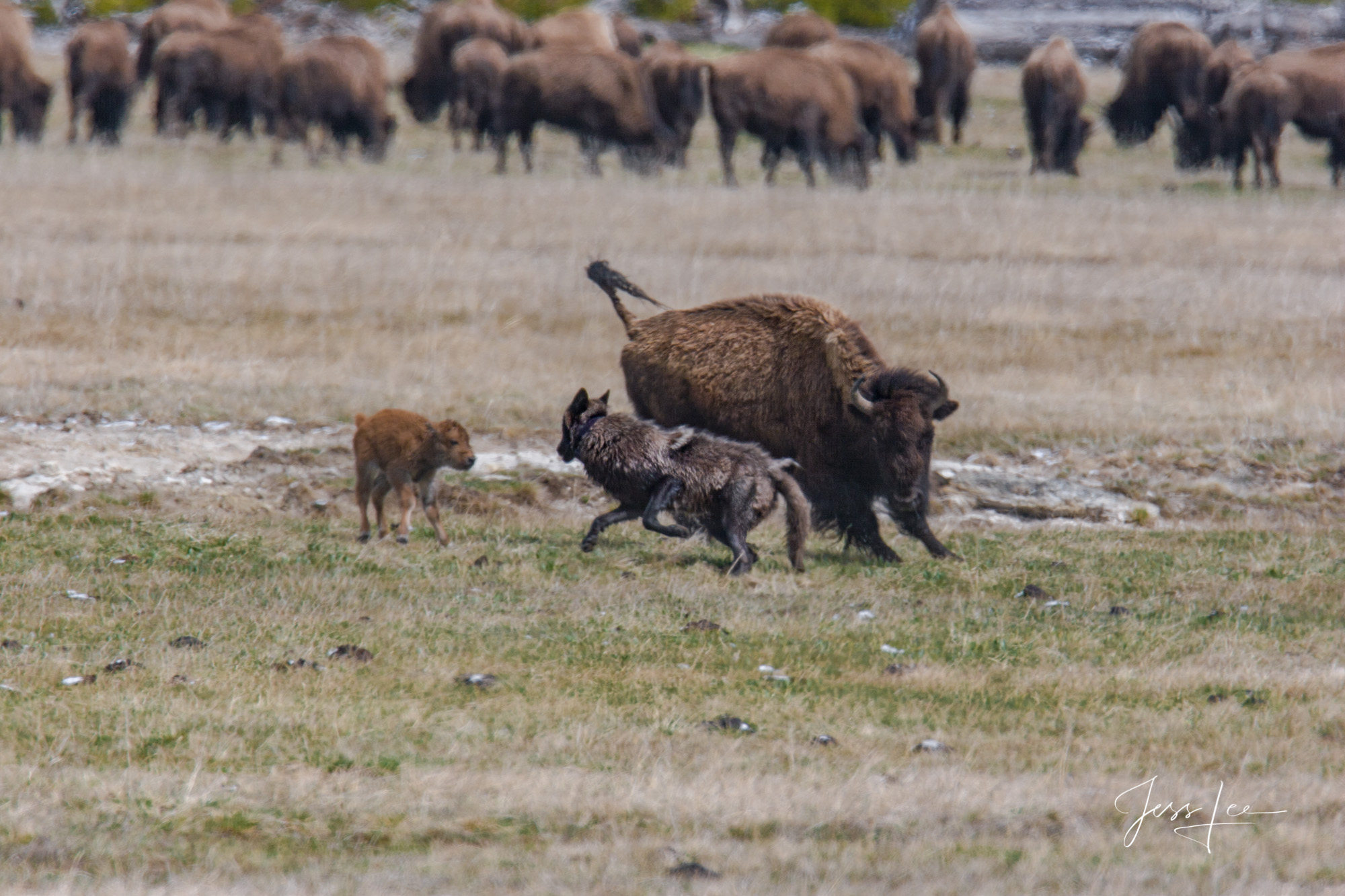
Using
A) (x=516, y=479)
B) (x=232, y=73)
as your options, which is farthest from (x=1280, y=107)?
(x=516, y=479)

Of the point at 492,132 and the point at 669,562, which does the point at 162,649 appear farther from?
the point at 492,132

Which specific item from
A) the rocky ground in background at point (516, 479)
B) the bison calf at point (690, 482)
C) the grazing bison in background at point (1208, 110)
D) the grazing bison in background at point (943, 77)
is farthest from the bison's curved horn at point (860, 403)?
the grazing bison in background at point (943, 77)

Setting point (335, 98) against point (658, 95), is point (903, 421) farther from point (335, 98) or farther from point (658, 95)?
point (658, 95)

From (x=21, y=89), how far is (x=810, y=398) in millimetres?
26190

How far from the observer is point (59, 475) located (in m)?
11.0

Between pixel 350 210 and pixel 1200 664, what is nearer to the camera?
pixel 1200 664

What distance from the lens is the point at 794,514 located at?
9414 mm

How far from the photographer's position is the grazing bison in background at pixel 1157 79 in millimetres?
35469

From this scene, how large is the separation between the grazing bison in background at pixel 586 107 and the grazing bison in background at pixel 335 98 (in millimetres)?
2423

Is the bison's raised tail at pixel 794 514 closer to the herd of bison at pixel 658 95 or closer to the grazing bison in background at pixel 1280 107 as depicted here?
the herd of bison at pixel 658 95

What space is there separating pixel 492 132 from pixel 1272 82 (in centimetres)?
1494

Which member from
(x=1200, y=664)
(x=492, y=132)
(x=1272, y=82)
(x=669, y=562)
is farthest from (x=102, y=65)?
(x=1200, y=664)

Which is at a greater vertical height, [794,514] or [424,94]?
[424,94]

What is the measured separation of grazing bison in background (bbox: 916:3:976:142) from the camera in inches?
1433
